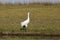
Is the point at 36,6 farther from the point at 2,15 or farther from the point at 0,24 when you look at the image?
the point at 0,24

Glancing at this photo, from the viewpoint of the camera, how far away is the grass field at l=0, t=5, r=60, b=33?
45.2 feet

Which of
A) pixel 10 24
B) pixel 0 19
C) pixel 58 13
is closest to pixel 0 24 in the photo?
pixel 10 24

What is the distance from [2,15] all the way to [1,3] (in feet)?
6.75

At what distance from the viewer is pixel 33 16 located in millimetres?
16234

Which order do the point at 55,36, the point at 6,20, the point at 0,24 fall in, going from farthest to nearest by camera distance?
the point at 6,20
the point at 0,24
the point at 55,36

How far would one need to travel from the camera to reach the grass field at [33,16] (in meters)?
13.8

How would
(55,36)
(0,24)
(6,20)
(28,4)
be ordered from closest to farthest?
1. (55,36)
2. (0,24)
3. (6,20)
4. (28,4)

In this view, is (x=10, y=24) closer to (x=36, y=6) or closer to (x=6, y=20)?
(x=6, y=20)

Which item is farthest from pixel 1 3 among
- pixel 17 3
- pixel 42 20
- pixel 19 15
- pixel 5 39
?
pixel 5 39

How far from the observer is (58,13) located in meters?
16.9

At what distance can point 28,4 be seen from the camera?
18.0 m

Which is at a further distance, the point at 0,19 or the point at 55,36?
the point at 0,19

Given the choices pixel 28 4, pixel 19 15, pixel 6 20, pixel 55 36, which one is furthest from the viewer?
pixel 28 4

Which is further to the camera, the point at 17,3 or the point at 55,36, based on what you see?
the point at 17,3
